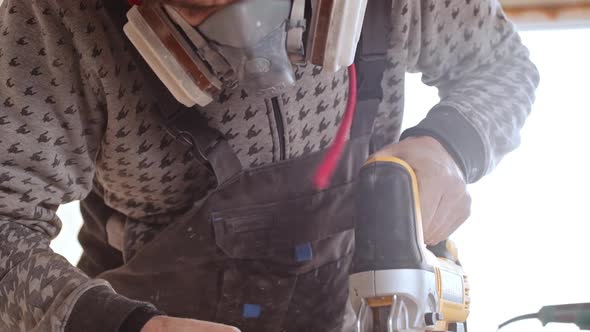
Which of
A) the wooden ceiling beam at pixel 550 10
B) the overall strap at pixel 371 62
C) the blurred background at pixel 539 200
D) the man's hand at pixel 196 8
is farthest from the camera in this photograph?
the wooden ceiling beam at pixel 550 10

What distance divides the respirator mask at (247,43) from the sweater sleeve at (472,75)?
0.24 m

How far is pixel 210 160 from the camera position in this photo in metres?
1.14

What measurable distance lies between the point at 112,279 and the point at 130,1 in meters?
0.55

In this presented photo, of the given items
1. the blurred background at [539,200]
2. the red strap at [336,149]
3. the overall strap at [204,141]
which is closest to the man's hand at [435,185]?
the red strap at [336,149]

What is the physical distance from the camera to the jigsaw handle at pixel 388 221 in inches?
39.0

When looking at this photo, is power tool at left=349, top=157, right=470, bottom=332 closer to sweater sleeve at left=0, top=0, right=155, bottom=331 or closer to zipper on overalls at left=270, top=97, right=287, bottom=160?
zipper on overalls at left=270, top=97, right=287, bottom=160

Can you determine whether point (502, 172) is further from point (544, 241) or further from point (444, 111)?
point (444, 111)

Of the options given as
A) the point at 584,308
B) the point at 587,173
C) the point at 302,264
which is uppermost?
the point at 587,173

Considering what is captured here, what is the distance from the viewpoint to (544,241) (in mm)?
2244

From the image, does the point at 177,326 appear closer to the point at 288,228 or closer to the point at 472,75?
the point at 288,228

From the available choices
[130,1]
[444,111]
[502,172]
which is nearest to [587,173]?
[502,172]

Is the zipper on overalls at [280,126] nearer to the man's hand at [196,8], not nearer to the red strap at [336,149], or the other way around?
the red strap at [336,149]

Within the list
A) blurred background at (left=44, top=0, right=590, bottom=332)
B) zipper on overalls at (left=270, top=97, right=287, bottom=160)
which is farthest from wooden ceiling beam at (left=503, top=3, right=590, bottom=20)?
zipper on overalls at (left=270, top=97, right=287, bottom=160)

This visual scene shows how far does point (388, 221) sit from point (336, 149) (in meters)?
0.27
